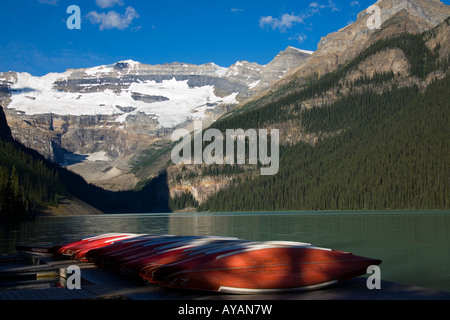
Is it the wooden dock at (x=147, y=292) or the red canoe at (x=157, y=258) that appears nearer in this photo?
the wooden dock at (x=147, y=292)

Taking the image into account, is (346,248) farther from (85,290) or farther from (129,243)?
(85,290)

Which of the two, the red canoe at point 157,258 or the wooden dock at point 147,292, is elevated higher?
the red canoe at point 157,258

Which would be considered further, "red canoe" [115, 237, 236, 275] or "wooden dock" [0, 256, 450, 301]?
"red canoe" [115, 237, 236, 275]

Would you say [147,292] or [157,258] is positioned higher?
[157,258]

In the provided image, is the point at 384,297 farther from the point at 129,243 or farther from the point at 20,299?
the point at 129,243

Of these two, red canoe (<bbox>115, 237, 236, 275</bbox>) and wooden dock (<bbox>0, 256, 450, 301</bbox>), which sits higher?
red canoe (<bbox>115, 237, 236, 275</bbox>)

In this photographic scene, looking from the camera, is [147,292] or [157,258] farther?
[157,258]
